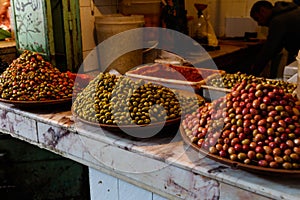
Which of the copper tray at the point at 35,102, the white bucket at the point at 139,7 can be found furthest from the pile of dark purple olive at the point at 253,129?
the white bucket at the point at 139,7

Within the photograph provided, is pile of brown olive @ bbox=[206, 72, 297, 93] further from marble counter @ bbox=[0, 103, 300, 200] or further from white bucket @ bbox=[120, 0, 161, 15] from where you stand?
white bucket @ bbox=[120, 0, 161, 15]

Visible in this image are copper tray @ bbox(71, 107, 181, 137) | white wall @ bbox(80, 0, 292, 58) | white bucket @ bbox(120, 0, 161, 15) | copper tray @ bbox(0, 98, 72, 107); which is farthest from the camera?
white bucket @ bbox(120, 0, 161, 15)

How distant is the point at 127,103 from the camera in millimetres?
1526

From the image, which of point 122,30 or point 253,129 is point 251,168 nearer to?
point 253,129

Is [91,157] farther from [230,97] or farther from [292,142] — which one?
[292,142]

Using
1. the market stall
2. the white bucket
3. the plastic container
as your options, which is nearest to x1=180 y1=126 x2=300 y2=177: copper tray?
the market stall

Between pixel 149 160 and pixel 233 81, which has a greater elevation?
pixel 233 81

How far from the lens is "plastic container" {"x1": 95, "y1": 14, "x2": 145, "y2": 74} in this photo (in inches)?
124

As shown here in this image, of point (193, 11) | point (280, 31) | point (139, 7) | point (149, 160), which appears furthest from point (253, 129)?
point (193, 11)

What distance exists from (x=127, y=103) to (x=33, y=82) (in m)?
0.63

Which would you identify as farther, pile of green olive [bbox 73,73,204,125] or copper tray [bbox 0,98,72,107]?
copper tray [bbox 0,98,72,107]

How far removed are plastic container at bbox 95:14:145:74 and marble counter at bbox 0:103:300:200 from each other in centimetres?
131

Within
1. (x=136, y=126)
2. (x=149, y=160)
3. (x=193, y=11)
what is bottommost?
(x=149, y=160)

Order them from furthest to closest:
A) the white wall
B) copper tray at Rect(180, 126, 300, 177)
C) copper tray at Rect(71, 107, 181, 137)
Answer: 1. the white wall
2. copper tray at Rect(71, 107, 181, 137)
3. copper tray at Rect(180, 126, 300, 177)
